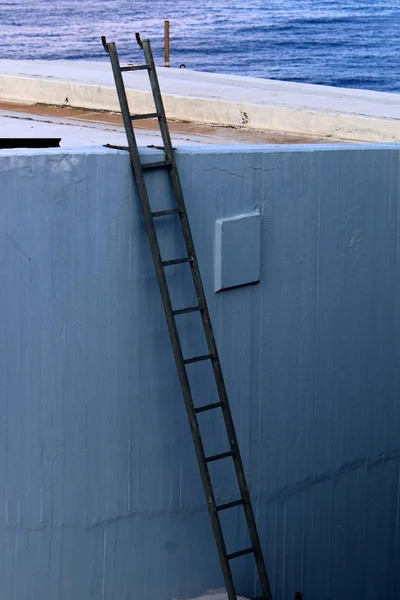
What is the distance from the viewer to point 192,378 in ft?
24.5

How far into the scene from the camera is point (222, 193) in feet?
24.3

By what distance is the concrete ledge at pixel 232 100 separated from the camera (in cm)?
1062

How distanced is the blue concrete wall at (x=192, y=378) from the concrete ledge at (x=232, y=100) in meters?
2.06

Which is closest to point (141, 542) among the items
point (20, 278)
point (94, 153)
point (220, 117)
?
point (20, 278)

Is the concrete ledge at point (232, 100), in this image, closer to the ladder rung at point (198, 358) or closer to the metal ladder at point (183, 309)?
the metal ladder at point (183, 309)

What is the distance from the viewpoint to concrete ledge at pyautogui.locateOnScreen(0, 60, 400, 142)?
418 inches

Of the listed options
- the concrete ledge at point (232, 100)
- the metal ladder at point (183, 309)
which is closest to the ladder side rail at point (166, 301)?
the metal ladder at point (183, 309)

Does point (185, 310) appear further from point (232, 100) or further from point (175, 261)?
point (232, 100)

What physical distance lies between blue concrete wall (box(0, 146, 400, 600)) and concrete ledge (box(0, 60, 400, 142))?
→ 2.06 m

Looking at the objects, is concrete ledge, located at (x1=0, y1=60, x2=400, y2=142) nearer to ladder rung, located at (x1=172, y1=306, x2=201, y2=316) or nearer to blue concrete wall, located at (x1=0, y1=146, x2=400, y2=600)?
blue concrete wall, located at (x1=0, y1=146, x2=400, y2=600)

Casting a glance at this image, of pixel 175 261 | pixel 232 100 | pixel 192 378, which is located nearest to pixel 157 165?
pixel 175 261

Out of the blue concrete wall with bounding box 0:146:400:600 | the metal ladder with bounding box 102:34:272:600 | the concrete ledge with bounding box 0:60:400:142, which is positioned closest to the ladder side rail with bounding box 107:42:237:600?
the metal ladder with bounding box 102:34:272:600

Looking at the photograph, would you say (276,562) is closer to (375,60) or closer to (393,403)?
(393,403)

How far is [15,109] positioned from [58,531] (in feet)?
21.5
